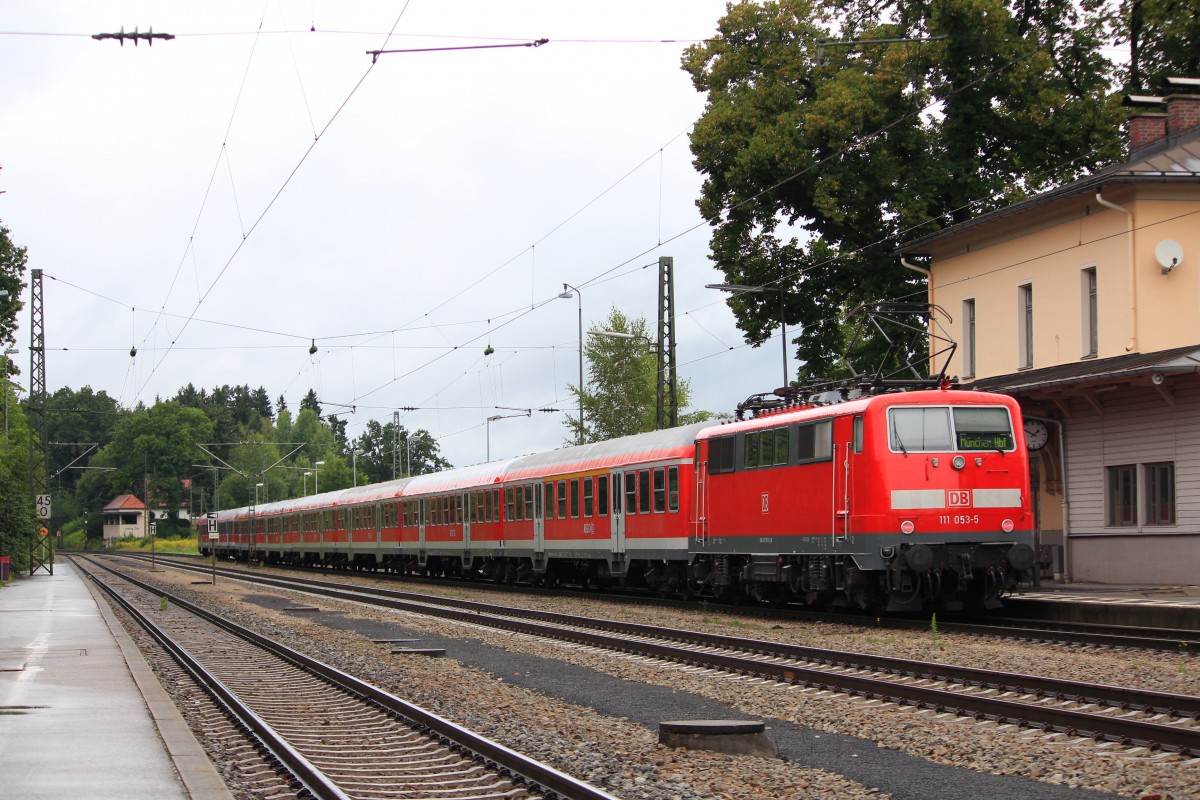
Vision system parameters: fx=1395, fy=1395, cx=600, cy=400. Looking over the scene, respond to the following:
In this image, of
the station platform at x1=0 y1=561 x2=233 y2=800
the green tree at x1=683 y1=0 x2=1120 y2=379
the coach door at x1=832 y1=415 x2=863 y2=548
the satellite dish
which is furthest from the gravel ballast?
the green tree at x1=683 y1=0 x2=1120 y2=379

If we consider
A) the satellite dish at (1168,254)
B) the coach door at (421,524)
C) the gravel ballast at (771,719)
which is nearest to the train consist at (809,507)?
the gravel ballast at (771,719)

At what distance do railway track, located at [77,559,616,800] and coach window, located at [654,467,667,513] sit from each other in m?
10.1

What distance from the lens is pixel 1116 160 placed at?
36406 mm

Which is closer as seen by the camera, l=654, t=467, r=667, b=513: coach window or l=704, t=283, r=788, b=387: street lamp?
l=654, t=467, r=667, b=513: coach window

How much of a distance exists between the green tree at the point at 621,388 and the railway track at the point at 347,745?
144 ft

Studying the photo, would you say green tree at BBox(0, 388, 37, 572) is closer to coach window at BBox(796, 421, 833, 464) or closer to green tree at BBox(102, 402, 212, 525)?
coach window at BBox(796, 421, 833, 464)

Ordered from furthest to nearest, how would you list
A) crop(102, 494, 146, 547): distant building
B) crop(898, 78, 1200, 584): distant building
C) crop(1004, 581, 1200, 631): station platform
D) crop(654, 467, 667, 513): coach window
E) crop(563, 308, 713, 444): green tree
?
crop(102, 494, 146, 547): distant building < crop(563, 308, 713, 444): green tree < crop(654, 467, 667, 513): coach window < crop(898, 78, 1200, 584): distant building < crop(1004, 581, 1200, 631): station platform

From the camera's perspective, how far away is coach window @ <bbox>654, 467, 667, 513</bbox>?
88.0ft

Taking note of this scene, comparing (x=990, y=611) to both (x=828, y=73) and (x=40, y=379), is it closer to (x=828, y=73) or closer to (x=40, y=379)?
(x=828, y=73)

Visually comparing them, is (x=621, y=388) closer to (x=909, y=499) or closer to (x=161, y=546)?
(x=909, y=499)

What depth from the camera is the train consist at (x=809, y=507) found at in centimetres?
1908

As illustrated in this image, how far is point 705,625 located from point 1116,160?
21481 millimetres

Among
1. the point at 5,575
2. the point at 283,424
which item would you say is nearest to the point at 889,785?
the point at 5,575

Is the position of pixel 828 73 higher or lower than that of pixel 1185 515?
higher
